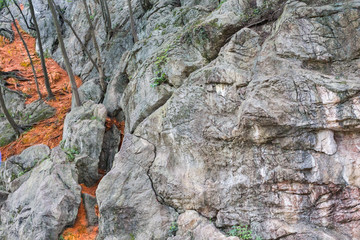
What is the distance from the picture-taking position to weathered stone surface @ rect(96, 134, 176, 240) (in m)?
6.38

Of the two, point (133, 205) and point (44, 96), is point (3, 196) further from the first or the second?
point (44, 96)

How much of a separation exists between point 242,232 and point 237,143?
208 centimetres

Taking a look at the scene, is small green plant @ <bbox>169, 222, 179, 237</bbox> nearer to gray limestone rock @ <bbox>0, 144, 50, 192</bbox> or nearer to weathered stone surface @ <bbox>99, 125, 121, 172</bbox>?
weathered stone surface @ <bbox>99, 125, 121, 172</bbox>

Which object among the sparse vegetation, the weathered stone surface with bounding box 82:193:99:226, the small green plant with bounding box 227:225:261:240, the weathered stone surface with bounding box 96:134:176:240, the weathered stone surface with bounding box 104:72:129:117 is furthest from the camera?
the weathered stone surface with bounding box 104:72:129:117

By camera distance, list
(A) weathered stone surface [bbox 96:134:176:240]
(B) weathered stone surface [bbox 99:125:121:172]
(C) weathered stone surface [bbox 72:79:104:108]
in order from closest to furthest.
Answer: (A) weathered stone surface [bbox 96:134:176:240]
(B) weathered stone surface [bbox 99:125:121:172]
(C) weathered stone surface [bbox 72:79:104:108]

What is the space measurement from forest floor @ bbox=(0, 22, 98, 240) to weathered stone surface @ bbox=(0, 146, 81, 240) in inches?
18.1

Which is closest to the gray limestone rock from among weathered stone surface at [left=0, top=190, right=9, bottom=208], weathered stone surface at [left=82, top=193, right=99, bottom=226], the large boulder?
weathered stone surface at [left=0, top=190, right=9, bottom=208]

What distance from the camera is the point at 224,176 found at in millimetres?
6035

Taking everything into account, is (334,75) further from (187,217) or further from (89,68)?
(89,68)

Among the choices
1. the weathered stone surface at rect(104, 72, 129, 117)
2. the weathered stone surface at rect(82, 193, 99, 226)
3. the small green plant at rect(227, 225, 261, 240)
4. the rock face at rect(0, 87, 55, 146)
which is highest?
the rock face at rect(0, 87, 55, 146)

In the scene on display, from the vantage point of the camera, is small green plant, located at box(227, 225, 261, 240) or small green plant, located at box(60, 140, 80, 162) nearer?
small green plant, located at box(227, 225, 261, 240)

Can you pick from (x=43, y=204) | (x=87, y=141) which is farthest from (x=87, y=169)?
(x=43, y=204)

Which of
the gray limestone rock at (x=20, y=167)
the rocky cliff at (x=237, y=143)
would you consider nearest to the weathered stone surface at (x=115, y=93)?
the rocky cliff at (x=237, y=143)

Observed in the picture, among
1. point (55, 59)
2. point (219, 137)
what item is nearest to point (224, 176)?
point (219, 137)
